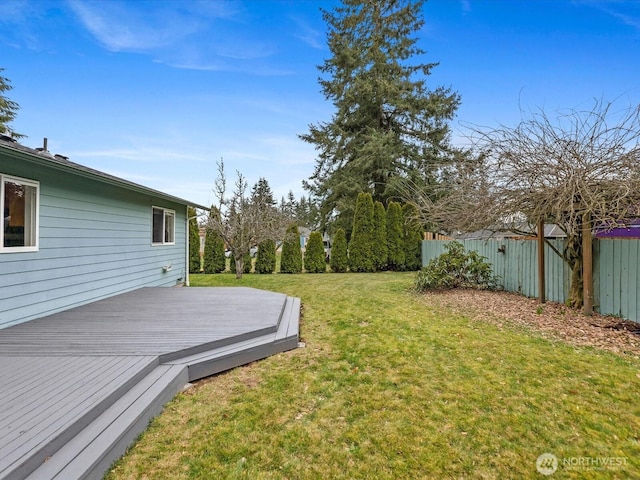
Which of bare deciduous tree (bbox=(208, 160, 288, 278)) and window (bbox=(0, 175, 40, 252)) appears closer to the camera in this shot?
window (bbox=(0, 175, 40, 252))

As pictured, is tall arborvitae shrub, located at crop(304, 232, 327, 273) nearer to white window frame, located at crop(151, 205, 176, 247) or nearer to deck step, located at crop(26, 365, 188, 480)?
white window frame, located at crop(151, 205, 176, 247)

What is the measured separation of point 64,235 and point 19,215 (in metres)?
0.81

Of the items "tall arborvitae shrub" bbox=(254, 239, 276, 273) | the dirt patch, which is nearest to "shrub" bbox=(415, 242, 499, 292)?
the dirt patch

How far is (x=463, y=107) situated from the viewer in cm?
1647

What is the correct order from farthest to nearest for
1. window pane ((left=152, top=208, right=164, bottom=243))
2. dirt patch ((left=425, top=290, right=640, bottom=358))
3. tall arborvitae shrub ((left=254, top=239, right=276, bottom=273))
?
tall arborvitae shrub ((left=254, top=239, right=276, bottom=273)) → window pane ((left=152, top=208, right=164, bottom=243)) → dirt patch ((left=425, top=290, right=640, bottom=358))

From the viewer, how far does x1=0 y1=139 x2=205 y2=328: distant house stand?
3.88 metres

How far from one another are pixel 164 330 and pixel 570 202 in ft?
18.8

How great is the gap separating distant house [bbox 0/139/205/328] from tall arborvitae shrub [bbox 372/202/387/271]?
8.08 meters

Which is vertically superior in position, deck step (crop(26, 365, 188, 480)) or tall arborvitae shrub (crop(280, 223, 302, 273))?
tall arborvitae shrub (crop(280, 223, 302, 273))

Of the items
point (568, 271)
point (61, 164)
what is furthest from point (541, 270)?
point (61, 164)

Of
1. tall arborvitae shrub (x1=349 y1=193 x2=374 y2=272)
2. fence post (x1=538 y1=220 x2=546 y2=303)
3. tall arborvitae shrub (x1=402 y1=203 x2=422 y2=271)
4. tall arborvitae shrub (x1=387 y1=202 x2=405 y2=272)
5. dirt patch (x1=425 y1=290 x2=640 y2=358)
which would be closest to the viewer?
dirt patch (x1=425 y1=290 x2=640 y2=358)

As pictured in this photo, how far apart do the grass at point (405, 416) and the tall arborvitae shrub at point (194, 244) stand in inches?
361

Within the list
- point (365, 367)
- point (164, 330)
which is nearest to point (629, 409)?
point (365, 367)

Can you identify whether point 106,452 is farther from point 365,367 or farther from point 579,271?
point 579,271
